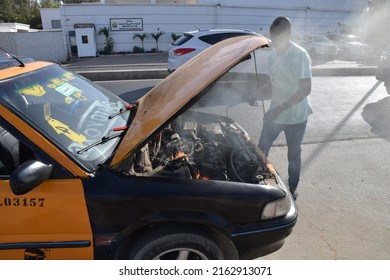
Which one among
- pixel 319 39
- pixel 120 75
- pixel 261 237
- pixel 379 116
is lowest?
pixel 379 116

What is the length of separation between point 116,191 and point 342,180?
323cm

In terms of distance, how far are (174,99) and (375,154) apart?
4080 mm

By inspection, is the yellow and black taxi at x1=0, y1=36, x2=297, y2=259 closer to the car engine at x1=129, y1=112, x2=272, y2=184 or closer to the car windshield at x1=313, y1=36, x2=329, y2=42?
the car engine at x1=129, y1=112, x2=272, y2=184

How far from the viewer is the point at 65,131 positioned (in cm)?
199

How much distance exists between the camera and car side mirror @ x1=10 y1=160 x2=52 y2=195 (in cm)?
159

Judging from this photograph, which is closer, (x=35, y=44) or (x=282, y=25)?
(x=282, y=25)

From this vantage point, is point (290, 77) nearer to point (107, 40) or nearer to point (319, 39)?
point (319, 39)

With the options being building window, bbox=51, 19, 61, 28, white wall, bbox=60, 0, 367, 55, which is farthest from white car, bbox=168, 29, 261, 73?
building window, bbox=51, 19, 61, 28

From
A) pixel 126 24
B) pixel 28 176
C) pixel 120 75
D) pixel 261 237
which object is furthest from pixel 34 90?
pixel 126 24

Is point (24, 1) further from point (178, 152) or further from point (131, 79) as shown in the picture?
point (178, 152)

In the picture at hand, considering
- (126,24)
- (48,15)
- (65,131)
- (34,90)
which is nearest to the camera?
(65,131)

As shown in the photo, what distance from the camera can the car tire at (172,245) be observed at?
188 cm

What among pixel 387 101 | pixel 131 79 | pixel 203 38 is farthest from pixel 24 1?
pixel 387 101

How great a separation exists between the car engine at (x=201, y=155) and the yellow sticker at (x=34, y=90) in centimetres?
83
